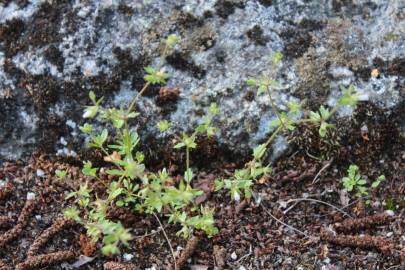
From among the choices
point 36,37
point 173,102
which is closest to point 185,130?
point 173,102

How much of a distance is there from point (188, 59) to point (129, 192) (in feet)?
3.83

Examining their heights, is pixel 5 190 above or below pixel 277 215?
above

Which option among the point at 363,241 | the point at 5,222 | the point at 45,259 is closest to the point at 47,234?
the point at 45,259

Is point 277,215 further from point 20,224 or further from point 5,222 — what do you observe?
point 5,222

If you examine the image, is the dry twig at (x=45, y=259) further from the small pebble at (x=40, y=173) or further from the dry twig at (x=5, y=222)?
the small pebble at (x=40, y=173)

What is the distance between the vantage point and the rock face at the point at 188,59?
4.27m

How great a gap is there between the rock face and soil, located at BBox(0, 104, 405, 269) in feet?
0.60

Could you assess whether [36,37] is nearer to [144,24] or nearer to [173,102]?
[144,24]

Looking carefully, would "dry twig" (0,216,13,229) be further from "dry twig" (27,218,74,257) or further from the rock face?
the rock face

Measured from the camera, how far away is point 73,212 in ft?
11.5

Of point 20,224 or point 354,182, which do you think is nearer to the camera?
point 20,224

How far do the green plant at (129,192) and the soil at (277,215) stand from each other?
133 millimetres

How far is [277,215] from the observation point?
4023 millimetres

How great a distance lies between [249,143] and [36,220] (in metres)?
1.61
